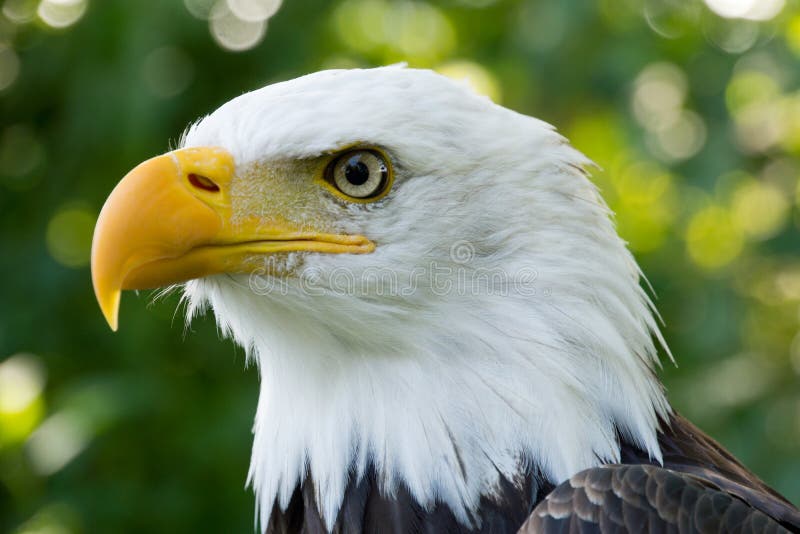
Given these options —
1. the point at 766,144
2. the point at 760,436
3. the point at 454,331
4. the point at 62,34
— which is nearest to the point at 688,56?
the point at 766,144

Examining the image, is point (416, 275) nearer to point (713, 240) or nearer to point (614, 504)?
point (614, 504)

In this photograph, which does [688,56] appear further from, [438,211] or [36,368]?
[36,368]

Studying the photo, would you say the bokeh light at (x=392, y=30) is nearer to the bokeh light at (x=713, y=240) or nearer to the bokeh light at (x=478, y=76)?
the bokeh light at (x=478, y=76)

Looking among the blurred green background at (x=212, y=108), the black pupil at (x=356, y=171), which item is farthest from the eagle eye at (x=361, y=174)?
the blurred green background at (x=212, y=108)

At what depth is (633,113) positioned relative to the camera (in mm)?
3576

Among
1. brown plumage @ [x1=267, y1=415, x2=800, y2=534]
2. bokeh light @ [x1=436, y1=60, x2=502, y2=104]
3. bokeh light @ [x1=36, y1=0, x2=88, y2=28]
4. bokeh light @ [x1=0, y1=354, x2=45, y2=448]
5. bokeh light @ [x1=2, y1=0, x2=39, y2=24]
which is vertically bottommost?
bokeh light @ [x1=0, y1=354, x2=45, y2=448]

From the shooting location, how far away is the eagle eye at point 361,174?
216 centimetres

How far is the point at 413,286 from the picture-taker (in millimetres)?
2182

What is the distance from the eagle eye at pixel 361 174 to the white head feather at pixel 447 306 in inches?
1.1

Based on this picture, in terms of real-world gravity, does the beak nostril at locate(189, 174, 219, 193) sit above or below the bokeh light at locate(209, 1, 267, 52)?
below

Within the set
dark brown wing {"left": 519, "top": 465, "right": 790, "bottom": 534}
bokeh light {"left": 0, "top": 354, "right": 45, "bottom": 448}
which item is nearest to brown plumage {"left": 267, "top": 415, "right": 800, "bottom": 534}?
dark brown wing {"left": 519, "top": 465, "right": 790, "bottom": 534}

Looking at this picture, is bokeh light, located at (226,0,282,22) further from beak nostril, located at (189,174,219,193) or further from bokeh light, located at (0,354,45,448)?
beak nostril, located at (189,174,219,193)

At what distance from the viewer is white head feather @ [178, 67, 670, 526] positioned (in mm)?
2131

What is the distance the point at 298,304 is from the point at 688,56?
→ 2.13m
